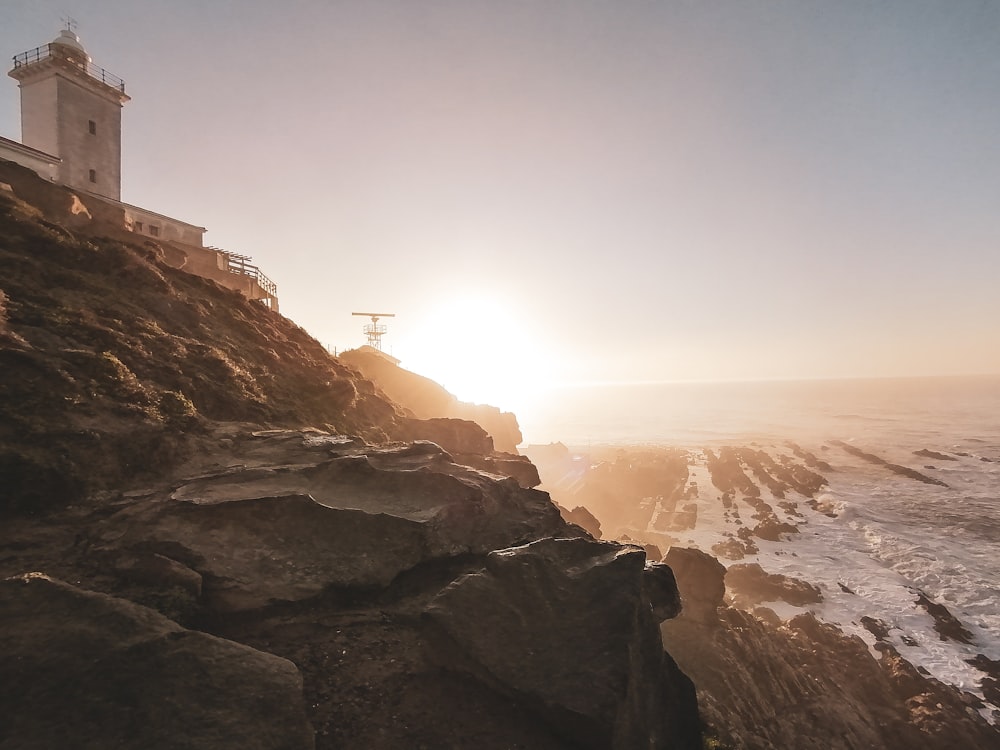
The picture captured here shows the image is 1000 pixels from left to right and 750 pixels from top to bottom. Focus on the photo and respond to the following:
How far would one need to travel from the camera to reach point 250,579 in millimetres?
8656

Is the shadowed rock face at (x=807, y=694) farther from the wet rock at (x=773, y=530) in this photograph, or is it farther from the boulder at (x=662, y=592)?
the wet rock at (x=773, y=530)

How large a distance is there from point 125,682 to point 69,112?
38320 mm

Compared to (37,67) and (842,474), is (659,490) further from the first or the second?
(37,67)

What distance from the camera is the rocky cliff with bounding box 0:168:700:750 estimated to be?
610 centimetres

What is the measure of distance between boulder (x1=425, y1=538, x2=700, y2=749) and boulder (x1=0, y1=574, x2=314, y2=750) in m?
3.44

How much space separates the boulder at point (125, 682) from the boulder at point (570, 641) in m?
3.44

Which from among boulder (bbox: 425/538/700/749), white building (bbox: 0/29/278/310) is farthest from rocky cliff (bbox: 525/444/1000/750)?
white building (bbox: 0/29/278/310)

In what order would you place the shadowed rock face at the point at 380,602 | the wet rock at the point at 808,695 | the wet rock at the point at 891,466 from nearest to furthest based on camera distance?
1. the shadowed rock face at the point at 380,602
2. the wet rock at the point at 808,695
3. the wet rock at the point at 891,466

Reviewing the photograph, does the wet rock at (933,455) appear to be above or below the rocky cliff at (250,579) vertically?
below

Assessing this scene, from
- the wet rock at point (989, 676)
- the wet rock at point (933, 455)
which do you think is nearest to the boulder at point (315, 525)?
the wet rock at point (989, 676)

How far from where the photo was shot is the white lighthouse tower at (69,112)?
28.3 metres

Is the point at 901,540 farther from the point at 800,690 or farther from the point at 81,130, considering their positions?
the point at 81,130

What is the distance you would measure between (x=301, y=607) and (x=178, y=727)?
10.5 ft

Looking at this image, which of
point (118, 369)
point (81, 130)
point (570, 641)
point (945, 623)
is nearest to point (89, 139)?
point (81, 130)
